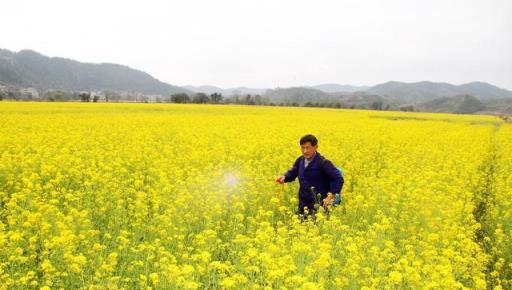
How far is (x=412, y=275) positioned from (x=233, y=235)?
9.41 feet

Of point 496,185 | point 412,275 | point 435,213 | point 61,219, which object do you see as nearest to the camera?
point 412,275

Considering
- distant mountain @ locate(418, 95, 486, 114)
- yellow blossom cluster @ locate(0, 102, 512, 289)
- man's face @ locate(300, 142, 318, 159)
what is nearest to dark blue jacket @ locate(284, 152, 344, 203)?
man's face @ locate(300, 142, 318, 159)

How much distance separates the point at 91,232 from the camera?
589 cm

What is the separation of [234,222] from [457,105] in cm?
17383

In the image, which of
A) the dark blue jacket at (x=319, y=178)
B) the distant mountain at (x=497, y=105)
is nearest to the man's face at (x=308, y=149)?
the dark blue jacket at (x=319, y=178)

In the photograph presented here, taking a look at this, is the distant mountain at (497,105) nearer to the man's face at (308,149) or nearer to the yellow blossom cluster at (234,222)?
the yellow blossom cluster at (234,222)

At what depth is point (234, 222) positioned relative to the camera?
7.48m


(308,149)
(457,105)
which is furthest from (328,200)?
(457,105)

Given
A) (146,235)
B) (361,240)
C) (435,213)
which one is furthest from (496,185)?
(146,235)

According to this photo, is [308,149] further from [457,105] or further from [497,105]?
[457,105]

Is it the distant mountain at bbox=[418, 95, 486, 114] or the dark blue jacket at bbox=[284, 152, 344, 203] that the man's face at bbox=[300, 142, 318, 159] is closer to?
the dark blue jacket at bbox=[284, 152, 344, 203]

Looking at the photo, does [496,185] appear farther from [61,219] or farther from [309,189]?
[61,219]

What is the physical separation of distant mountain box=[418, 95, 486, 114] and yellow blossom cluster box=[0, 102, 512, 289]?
156m

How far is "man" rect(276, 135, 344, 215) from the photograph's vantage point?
744 cm
